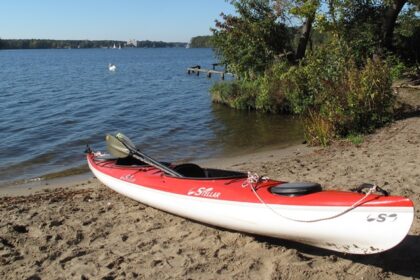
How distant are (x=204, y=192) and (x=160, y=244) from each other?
840 millimetres

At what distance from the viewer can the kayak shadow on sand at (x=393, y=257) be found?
4.70 metres

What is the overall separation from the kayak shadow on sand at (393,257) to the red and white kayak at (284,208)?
0.94ft

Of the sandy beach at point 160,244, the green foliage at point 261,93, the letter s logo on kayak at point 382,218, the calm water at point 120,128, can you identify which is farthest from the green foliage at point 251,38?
the letter s logo on kayak at point 382,218

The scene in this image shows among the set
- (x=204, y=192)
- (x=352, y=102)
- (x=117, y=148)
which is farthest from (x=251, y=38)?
(x=204, y=192)

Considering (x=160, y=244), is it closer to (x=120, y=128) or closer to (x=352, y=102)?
(x=352, y=102)

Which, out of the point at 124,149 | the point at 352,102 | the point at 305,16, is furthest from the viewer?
the point at 305,16

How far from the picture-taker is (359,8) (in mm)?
19125

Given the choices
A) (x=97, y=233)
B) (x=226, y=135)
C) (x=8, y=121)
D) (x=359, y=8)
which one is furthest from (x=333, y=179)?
(x=8, y=121)

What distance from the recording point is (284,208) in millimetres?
4992

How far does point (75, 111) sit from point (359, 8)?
13.3m

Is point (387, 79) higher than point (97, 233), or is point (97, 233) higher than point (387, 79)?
→ point (387, 79)

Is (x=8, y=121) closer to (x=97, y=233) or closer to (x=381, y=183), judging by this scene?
(x=97, y=233)

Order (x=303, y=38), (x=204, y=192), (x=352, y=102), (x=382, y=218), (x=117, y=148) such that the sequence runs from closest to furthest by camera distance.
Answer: (x=382, y=218)
(x=204, y=192)
(x=117, y=148)
(x=352, y=102)
(x=303, y=38)

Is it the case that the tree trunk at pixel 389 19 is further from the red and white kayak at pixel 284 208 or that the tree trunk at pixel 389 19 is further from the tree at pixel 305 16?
the red and white kayak at pixel 284 208
